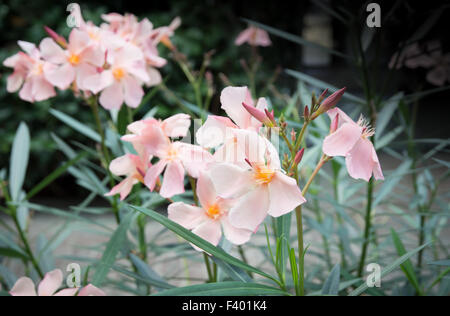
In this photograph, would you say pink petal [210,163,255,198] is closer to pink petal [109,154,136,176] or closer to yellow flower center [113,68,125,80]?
pink petal [109,154,136,176]

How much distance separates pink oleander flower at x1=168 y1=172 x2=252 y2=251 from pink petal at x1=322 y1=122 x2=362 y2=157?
0.12 meters

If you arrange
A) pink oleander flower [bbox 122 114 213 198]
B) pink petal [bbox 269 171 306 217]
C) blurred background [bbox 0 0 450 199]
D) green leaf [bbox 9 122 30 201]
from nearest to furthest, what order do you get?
pink petal [bbox 269 171 306 217], pink oleander flower [bbox 122 114 213 198], green leaf [bbox 9 122 30 201], blurred background [bbox 0 0 450 199]

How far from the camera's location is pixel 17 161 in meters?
0.76

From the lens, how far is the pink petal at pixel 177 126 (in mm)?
436

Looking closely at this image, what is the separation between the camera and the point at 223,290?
1.25ft

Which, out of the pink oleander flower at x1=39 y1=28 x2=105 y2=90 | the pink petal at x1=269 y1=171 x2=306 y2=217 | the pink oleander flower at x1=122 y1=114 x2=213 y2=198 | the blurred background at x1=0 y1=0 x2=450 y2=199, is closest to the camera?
the pink petal at x1=269 y1=171 x2=306 y2=217

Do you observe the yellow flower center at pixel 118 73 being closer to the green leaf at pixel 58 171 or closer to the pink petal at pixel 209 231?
the green leaf at pixel 58 171

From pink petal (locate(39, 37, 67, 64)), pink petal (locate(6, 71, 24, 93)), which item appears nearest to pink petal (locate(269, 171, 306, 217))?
pink petal (locate(39, 37, 67, 64))

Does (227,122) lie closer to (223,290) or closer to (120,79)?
(223,290)

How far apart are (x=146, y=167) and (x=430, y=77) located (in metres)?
0.61

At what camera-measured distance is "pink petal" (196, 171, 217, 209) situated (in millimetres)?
406

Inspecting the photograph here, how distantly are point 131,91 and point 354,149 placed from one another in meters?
0.37
